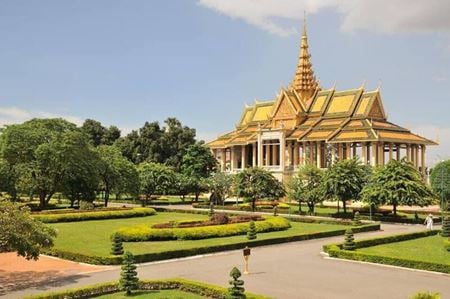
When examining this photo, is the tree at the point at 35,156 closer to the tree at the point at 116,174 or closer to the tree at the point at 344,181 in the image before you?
the tree at the point at 116,174

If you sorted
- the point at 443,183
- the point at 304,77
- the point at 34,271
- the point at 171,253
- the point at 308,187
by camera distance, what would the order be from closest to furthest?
the point at 34,271 → the point at 171,253 → the point at 308,187 → the point at 443,183 → the point at 304,77

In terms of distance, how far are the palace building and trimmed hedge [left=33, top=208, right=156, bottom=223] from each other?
1041 inches

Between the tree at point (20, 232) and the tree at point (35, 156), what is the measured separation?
2452cm

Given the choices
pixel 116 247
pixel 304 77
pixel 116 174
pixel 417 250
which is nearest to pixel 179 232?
pixel 116 247

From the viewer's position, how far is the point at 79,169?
4341 cm

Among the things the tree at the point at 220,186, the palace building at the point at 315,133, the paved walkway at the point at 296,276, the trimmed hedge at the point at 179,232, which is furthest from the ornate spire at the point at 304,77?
the paved walkway at the point at 296,276

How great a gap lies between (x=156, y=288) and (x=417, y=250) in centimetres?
1439

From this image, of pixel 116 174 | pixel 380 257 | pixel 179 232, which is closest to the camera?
pixel 380 257

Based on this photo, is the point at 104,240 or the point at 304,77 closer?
the point at 104,240

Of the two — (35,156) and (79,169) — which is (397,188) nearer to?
(79,169)

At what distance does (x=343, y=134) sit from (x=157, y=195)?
81.1 ft

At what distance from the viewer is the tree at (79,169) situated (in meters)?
42.4

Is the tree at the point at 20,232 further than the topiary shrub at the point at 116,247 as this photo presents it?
No

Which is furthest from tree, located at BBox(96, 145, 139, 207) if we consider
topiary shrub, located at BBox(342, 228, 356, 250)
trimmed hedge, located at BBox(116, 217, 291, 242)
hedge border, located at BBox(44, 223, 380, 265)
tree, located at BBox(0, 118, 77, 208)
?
topiary shrub, located at BBox(342, 228, 356, 250)
